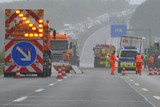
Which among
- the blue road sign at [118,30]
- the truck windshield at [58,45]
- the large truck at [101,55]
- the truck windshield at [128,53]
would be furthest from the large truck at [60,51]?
the blue road sign at [118,30]

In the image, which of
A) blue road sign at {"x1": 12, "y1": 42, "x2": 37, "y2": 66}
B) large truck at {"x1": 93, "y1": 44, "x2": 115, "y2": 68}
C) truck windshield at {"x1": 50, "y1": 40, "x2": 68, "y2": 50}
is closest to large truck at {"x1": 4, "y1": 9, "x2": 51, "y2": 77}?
blue road sign at {"x1": 12, "y1": 42, "x2": 37, "y2": 66}

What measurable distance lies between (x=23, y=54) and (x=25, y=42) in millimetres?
641

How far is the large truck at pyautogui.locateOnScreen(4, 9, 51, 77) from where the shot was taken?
2734 cm

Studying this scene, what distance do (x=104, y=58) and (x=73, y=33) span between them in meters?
58.5

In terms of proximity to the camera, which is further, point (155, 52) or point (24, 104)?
point (155, 52)

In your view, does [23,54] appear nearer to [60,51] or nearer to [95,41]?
[60,51]

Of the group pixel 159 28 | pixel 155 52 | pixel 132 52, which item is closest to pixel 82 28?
pixel 159 28

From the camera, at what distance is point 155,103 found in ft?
45.2

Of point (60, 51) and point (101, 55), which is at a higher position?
point (60, 51)

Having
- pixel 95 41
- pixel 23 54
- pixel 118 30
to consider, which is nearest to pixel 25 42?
pixel 23 54

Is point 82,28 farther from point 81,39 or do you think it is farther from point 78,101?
point 78,101

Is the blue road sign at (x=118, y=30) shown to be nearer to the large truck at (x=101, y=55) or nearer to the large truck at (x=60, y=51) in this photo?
the large truck at (x=101, y=55)

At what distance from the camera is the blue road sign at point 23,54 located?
89.7 feet

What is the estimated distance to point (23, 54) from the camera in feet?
90.0
